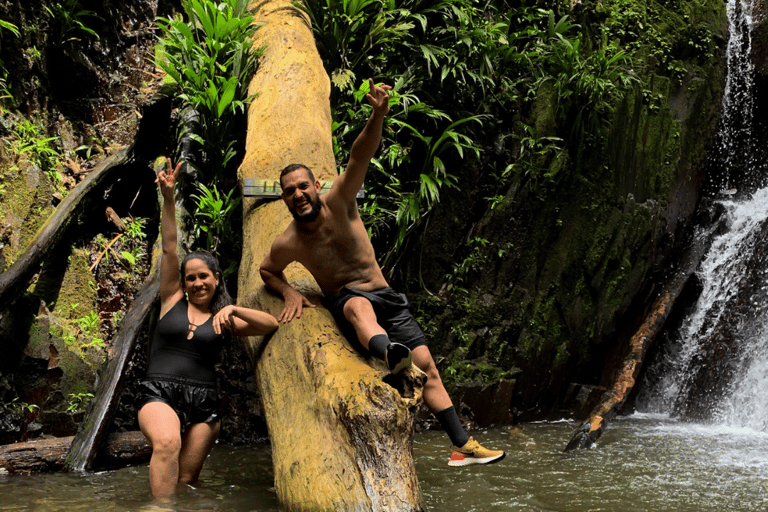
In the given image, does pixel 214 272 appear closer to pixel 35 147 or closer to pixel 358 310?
pixel 358 310

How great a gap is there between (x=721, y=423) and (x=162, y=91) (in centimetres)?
678

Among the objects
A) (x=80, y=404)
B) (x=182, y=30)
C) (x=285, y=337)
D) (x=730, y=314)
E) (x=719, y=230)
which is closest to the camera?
(x=285, y=337)

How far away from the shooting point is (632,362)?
635cm

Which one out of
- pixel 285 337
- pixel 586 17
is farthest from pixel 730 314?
pixel 285 337

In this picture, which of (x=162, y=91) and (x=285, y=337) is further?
(x=162, y=91)

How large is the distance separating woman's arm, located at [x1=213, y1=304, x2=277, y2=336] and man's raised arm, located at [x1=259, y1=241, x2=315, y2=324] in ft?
0.29

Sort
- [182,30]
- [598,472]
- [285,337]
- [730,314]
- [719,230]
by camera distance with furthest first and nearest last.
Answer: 1. [719,230]
2. [730,314]
3. [182,30]
4. [598,472]
5. [285,337]

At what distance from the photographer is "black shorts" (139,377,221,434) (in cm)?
361

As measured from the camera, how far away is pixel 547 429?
6.51 meters

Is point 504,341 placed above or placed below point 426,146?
below

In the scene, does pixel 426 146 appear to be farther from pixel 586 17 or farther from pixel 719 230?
pixel 719 230

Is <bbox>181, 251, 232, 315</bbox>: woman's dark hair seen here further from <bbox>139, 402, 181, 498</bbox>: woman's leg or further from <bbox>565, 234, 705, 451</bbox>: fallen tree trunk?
<bbox>565, 234, 705, 451</bbox>: fallen tree trunk

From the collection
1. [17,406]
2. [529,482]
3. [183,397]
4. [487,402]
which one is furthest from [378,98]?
[487,402]

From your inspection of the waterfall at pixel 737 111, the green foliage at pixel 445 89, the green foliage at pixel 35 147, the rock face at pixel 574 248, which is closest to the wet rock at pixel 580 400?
the rock face at pixel 574 248
